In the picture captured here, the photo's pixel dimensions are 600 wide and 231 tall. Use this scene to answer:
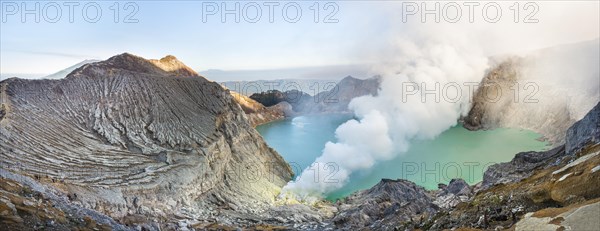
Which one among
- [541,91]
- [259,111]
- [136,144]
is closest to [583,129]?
[136,144]

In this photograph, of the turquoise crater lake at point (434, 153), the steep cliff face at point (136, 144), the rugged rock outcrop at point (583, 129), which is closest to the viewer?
the rugged rock outcrop at point (583, 129)

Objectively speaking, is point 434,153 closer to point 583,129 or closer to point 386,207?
point 386,207

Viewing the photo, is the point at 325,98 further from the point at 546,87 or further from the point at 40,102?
the point at 40,102

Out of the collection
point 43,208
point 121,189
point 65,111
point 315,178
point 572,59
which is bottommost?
point 315,178

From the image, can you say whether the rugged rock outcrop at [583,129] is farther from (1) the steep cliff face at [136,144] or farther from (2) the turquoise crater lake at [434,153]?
(1) the steep cliff face at [136,144]

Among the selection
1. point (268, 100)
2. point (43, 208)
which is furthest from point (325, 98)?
point (43, 208)

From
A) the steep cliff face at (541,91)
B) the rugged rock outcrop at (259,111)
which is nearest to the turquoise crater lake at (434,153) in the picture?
the steep cliff face at (541,91)
